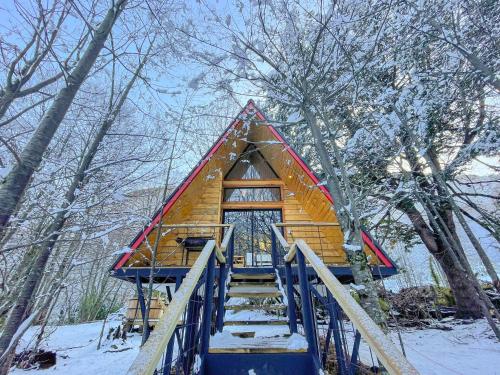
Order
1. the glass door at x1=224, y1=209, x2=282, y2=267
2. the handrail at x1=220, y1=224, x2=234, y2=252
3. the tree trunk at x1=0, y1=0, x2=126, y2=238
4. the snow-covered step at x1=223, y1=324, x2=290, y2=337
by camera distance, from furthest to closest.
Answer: the glass door at x1=224, y1=209, x2=282, y2=267, the handrail at x1=220, y1=224, x2=234, y2=252, the snow-covered step at x1=223, y1=324, x2=290, y2=337, the tree trunk at x1=0, y1=0, x2=126, y2=238

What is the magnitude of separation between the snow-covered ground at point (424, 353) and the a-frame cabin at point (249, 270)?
168cm

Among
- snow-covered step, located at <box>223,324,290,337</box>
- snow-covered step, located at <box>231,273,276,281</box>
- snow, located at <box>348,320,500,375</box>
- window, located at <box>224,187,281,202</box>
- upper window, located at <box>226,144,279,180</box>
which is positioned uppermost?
upper window, located at <box>226,144,279,180</box>

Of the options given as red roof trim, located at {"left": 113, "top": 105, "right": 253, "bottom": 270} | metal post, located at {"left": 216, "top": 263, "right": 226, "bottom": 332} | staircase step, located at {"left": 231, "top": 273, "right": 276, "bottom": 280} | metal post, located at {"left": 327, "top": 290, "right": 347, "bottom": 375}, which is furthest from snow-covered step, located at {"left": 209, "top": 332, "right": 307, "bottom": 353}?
red roof trim, located at {"left": 113, "top": 105, "right": 253, "bottom": 270}

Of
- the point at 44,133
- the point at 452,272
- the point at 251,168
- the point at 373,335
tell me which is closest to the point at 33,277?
the point at 44,133

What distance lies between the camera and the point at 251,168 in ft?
25.9

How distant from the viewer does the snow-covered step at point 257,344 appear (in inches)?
88.5

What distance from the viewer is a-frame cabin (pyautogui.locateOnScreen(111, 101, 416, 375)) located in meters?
1.94

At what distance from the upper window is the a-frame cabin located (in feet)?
0.11

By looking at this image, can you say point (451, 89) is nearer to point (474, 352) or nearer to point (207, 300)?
point (474, 352)

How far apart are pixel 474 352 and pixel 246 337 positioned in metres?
5.23

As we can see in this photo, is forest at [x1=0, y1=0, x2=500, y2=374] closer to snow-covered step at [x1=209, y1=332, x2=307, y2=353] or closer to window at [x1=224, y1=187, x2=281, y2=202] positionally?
snow-covered step at [x1=209, y1=332, x2=307, y2=353]

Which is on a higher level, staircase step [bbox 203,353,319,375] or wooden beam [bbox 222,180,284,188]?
wooden beam [bbox 222,180,284,188]

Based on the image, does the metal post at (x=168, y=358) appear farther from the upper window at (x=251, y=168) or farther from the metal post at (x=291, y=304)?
the upper window at (x=251, y=168)

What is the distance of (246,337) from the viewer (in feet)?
8.95
